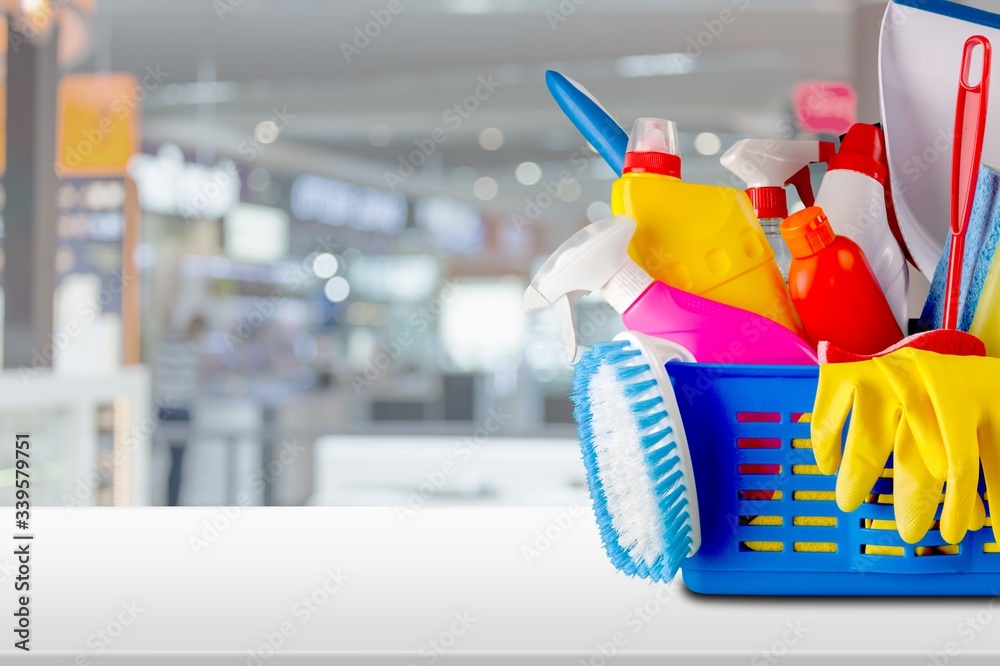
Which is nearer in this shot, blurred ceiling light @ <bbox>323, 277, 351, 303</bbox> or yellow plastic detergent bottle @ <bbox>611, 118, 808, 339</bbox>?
yellow plastic detergent bottle @ <bbox>611, 118, 808, 339</bbox>

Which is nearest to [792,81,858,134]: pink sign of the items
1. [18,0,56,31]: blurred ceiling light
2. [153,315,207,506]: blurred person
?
[18,0,56,31]: blurred ceiling light

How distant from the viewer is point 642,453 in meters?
0.50

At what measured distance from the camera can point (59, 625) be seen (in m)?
0.48

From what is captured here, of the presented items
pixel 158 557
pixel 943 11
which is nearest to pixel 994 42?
pixel 943 11

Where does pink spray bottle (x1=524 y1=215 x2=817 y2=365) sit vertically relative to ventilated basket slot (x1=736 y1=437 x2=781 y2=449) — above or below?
above

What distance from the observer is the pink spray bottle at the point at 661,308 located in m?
0.52

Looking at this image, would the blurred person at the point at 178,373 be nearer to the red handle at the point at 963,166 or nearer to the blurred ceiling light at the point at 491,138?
the blurred ceiling light at the point at 491,138

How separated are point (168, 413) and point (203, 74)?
1.90m

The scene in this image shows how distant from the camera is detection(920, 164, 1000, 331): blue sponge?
1.87 ft

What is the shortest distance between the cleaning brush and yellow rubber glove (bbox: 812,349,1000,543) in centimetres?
7

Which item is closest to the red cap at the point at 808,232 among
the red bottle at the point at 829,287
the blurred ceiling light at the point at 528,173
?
the red bottle at the point at 829,287

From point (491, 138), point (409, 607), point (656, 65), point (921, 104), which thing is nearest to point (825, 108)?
point (921, 104)

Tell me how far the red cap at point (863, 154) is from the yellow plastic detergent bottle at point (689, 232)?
0.43 ft

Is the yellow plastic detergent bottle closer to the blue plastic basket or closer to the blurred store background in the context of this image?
the blue plastic basket
